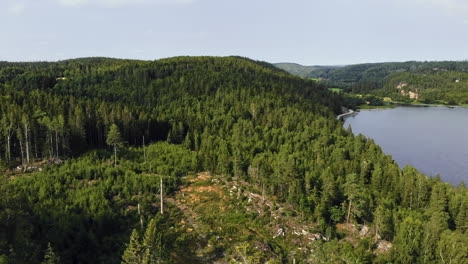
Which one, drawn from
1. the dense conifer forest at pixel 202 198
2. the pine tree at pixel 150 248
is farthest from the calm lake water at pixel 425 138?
the pine tree at pixel 150 248

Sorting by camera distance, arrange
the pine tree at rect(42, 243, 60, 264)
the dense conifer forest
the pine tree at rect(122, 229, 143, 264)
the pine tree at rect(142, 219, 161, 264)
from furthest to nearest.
Answer: the dense conifer forest
the pine tree at rect(122, 229, 143, 264)
the pine tree at rect(142, 219, 161, 264)
the pine tree at rect(42, 243, 60, 264)

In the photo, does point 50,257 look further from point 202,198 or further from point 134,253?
point 202,198

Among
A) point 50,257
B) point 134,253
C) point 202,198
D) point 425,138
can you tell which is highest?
point 50,257

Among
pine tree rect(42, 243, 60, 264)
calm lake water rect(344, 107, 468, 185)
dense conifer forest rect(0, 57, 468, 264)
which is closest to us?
pine tree rect(42, 243, 60, 264)

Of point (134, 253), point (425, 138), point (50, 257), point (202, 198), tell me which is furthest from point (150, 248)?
point (425, 138)

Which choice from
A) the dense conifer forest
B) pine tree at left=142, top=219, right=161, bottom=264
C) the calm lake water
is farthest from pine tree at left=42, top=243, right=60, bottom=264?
the calm lake water

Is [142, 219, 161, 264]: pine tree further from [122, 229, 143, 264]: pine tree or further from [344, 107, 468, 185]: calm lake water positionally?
[344, 107, 468, 185]: calm lake water

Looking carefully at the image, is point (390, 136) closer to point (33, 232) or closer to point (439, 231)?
point (439, 231)
